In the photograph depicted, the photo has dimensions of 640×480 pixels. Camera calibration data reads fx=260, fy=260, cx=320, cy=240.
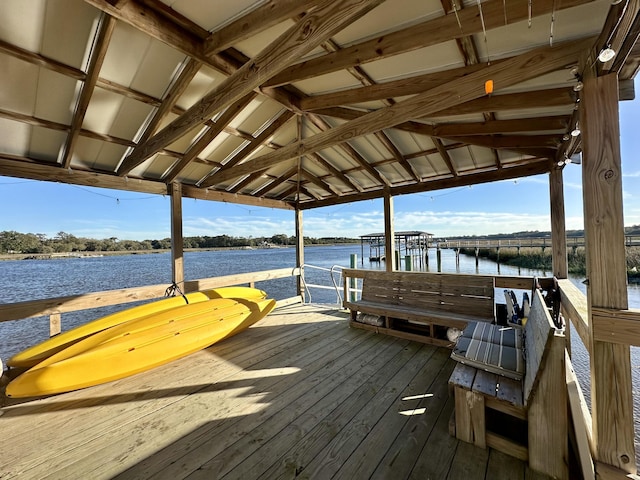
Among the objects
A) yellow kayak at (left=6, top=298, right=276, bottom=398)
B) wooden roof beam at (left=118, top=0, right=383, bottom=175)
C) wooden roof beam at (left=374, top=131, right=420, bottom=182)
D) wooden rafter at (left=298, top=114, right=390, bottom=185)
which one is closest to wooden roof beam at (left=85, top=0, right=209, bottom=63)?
wooden roof beam at (left=118, top=0, right=383, bottom=175)

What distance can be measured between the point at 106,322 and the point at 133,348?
77cm

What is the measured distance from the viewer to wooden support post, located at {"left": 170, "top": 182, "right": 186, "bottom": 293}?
4.05 m

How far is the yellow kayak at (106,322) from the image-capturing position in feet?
7.67

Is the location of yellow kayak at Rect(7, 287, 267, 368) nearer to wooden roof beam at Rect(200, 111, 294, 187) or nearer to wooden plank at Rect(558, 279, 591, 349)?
wooden roof beam at Rect(200, 111, 294, 187)

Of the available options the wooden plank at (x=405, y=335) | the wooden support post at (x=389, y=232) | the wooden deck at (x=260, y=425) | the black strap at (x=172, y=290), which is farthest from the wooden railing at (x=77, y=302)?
the wooden support post at (x=389, y=232)

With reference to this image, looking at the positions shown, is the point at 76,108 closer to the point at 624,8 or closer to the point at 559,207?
the point at 624,8

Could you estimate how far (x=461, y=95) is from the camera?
1862 millimetres

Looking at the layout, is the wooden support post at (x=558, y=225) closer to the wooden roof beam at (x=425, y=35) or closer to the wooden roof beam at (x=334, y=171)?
the wooden roof beam at (x=425, y=35)

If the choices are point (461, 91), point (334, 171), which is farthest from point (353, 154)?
point (461, 91)

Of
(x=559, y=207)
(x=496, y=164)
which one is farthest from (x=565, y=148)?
(x=496, y=164)

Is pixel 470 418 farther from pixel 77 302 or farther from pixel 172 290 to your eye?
pixel 77 302

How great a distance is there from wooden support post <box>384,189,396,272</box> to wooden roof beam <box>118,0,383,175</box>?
137 inches

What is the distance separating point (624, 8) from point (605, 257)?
1.09 m

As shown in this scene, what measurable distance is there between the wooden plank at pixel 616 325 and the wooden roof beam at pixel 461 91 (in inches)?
55.8
